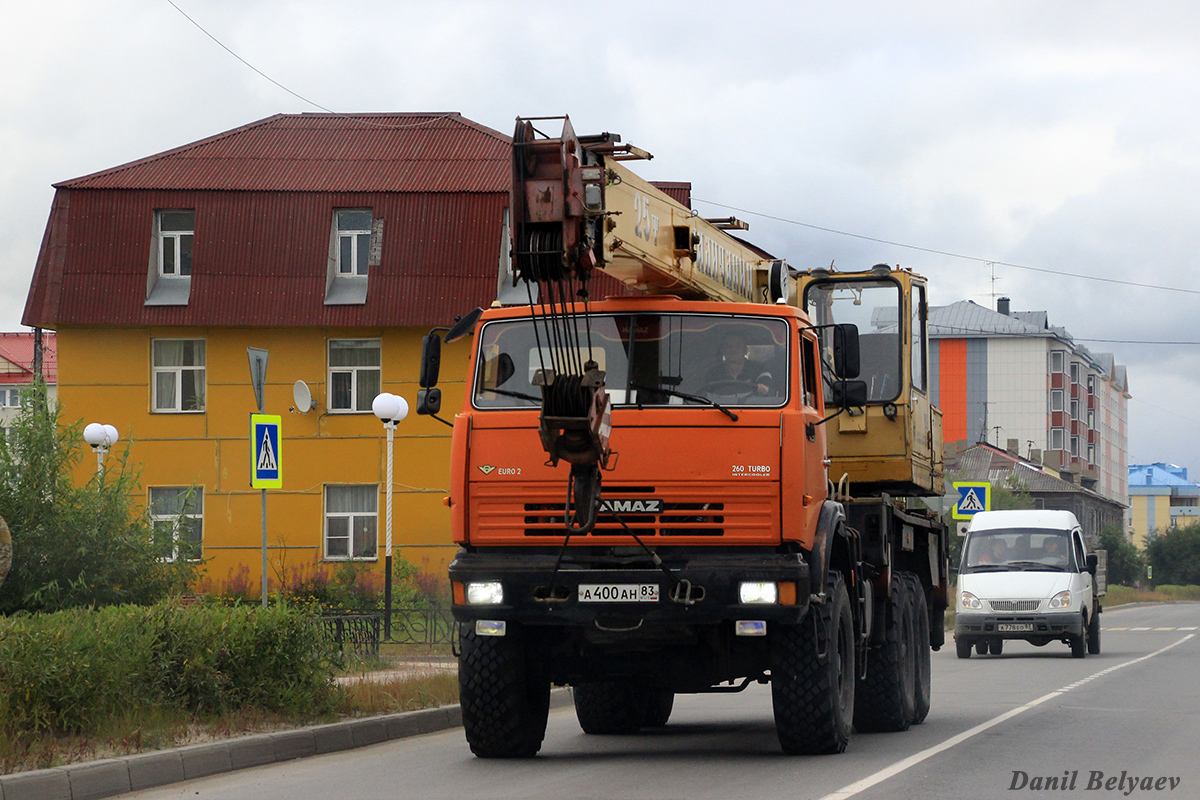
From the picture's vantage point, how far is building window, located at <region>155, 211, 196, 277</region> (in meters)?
33.3

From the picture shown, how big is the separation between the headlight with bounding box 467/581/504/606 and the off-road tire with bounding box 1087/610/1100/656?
1960 cm

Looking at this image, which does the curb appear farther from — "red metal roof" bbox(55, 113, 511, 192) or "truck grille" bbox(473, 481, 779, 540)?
"red metal roof" bbox(55, 113, 511, 192)

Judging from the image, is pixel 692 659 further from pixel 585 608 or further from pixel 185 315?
pixel 185 315

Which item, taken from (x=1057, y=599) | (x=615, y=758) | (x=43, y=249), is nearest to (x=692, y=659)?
(x=615, y=758)

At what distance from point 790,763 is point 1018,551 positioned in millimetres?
17753

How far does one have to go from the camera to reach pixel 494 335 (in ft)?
34.7

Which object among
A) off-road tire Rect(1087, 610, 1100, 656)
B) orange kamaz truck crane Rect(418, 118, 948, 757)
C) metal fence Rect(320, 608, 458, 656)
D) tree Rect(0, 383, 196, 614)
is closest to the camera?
orange kamaz truck crane Rect(418, 118, 948, 757)

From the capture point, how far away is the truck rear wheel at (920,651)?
46.2ft

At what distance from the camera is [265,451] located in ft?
53.6

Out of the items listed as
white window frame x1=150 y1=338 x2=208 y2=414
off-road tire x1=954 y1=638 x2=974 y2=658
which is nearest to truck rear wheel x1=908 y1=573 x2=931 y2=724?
off-road tire x1=954 y1=638 x2=974 y2=658

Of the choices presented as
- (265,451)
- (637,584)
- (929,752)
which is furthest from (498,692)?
(265,451)

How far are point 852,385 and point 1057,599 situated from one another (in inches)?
642

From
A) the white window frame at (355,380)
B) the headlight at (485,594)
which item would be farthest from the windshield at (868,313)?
the white window frame at (355,380)

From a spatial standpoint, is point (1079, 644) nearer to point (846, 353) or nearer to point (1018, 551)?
point (1018, 551)
